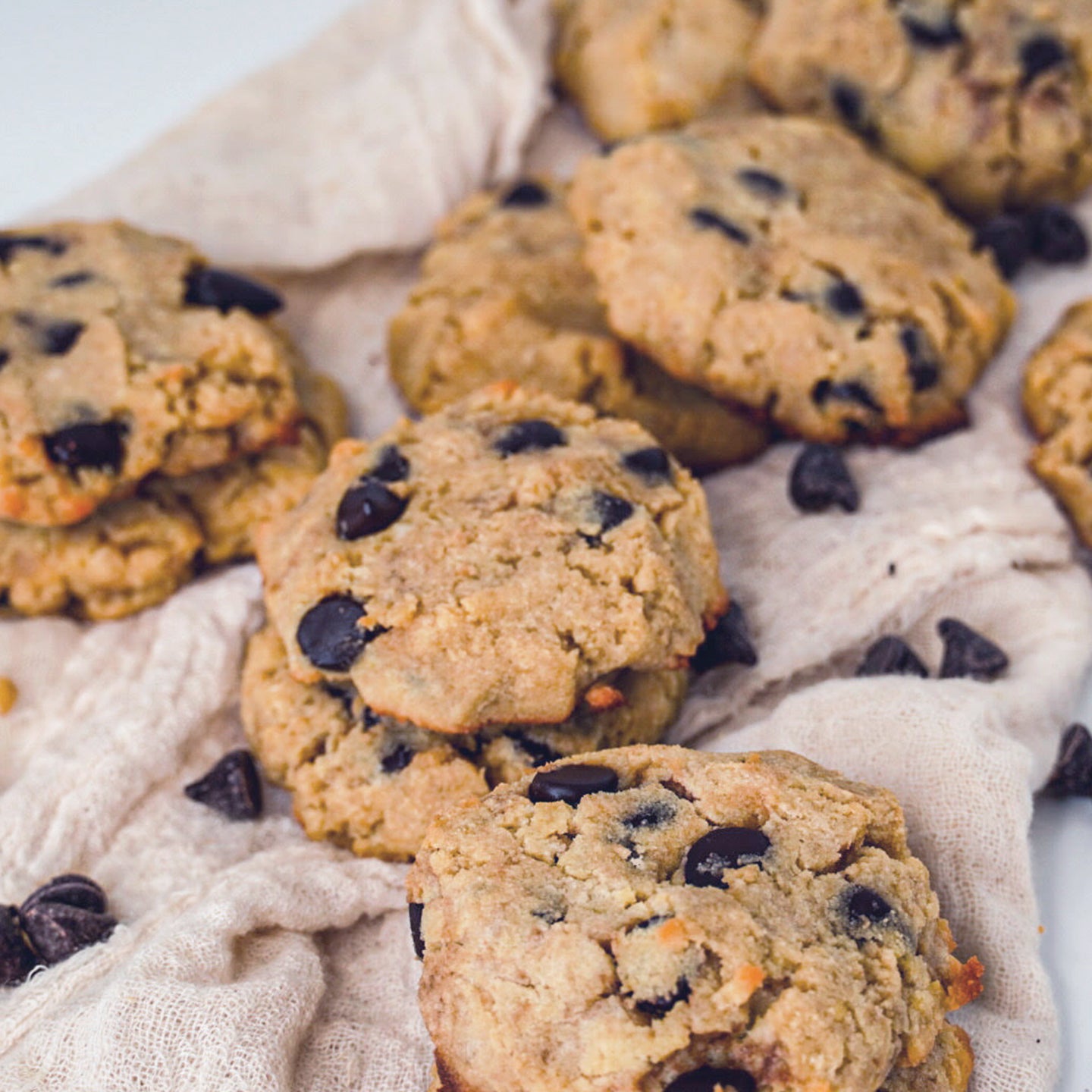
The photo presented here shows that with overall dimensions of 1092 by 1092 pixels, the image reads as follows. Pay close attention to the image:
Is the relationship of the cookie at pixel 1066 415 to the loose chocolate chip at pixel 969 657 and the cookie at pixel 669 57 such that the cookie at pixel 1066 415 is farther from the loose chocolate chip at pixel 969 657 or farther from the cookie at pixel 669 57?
the cookie at pixel 669 57

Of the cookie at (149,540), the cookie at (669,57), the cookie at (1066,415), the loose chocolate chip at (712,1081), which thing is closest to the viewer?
the loose chocolate chip at (712,1081)

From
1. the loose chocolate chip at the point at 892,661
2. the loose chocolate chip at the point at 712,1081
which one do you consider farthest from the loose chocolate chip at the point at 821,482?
the loose chocolate chip at the point at 712,1081

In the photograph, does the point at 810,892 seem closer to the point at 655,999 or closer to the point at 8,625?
the point at 655,999

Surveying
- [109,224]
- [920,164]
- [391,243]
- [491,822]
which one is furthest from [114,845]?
[920,164]

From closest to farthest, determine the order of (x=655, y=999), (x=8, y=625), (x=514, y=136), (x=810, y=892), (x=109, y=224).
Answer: (x=655, y=999) < (x=810, y=892) < (x=8, y=625) < (x=109, y=224) < (x=514, y=136)

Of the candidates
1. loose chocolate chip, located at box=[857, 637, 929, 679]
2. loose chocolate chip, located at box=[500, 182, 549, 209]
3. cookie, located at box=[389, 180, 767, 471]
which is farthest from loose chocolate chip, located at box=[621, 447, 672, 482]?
loose chocolate chip, located at box=[500, 182, 549, 209]

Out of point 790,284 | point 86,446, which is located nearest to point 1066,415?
point 790,284
